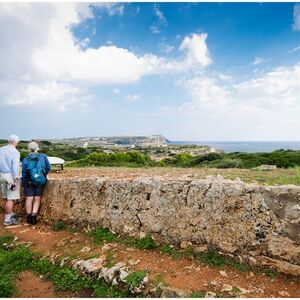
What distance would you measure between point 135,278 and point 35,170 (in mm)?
4140

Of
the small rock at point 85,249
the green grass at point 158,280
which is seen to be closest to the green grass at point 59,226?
the small rock at point 85,249

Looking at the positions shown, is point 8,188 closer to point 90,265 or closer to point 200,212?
point 90,265

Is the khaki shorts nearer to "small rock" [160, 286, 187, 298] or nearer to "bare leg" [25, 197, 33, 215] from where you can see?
"bare leg" [25, 197, 33, 215]

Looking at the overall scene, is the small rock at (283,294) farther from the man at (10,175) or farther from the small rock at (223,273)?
the man at (10,175)

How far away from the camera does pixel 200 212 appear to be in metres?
6.15

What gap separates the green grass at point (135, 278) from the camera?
5.38m

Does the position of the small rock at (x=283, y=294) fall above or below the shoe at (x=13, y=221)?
above

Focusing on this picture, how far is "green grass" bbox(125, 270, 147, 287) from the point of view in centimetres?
538

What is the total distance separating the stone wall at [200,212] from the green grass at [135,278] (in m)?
1.02

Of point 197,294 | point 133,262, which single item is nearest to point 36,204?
point 133,262

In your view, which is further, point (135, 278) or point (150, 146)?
point (150, 146)

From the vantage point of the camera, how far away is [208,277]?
5359 millimetres

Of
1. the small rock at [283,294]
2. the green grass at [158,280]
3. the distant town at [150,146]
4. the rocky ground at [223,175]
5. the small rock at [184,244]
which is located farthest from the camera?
the distant town at [150,146]

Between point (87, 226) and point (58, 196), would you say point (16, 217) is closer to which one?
point (58, 196)
